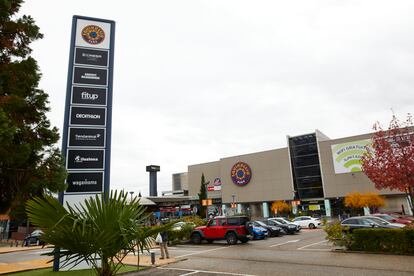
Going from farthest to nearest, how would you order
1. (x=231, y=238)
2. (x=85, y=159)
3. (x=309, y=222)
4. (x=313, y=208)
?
(x=313, y=208) → (x=309, y=222) → (x=231, y=238) → (x=85, y=159)

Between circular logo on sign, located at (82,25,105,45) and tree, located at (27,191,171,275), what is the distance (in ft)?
43.2

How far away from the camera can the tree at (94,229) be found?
15.3ft

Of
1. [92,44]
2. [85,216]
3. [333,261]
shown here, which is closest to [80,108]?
[92,44]

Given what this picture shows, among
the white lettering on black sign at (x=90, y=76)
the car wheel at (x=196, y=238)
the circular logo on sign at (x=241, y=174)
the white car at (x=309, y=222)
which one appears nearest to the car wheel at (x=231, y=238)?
the car wheel at (x=196, y=238)

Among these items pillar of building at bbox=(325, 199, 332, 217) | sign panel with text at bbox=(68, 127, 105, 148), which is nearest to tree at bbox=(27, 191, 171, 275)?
sign panel with text at bbox=(68, 127, 105, 148)

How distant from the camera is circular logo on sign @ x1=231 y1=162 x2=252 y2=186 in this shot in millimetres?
68125

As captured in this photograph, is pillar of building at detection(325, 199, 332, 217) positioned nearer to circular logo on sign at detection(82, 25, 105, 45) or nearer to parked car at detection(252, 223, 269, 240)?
parked car at detection(252, 223, 269, 240)

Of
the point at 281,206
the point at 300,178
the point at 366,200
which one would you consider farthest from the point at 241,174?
the point at 366,200

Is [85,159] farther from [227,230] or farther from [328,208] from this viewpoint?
[328,208]

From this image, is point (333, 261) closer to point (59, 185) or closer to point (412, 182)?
point (412, 182)

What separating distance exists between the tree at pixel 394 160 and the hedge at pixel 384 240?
5.35 metres

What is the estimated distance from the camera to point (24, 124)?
10258 mm

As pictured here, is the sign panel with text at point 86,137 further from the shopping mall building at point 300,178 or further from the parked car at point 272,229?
the shopping mall building at point 300,178

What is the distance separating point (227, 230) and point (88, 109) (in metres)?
11.5
